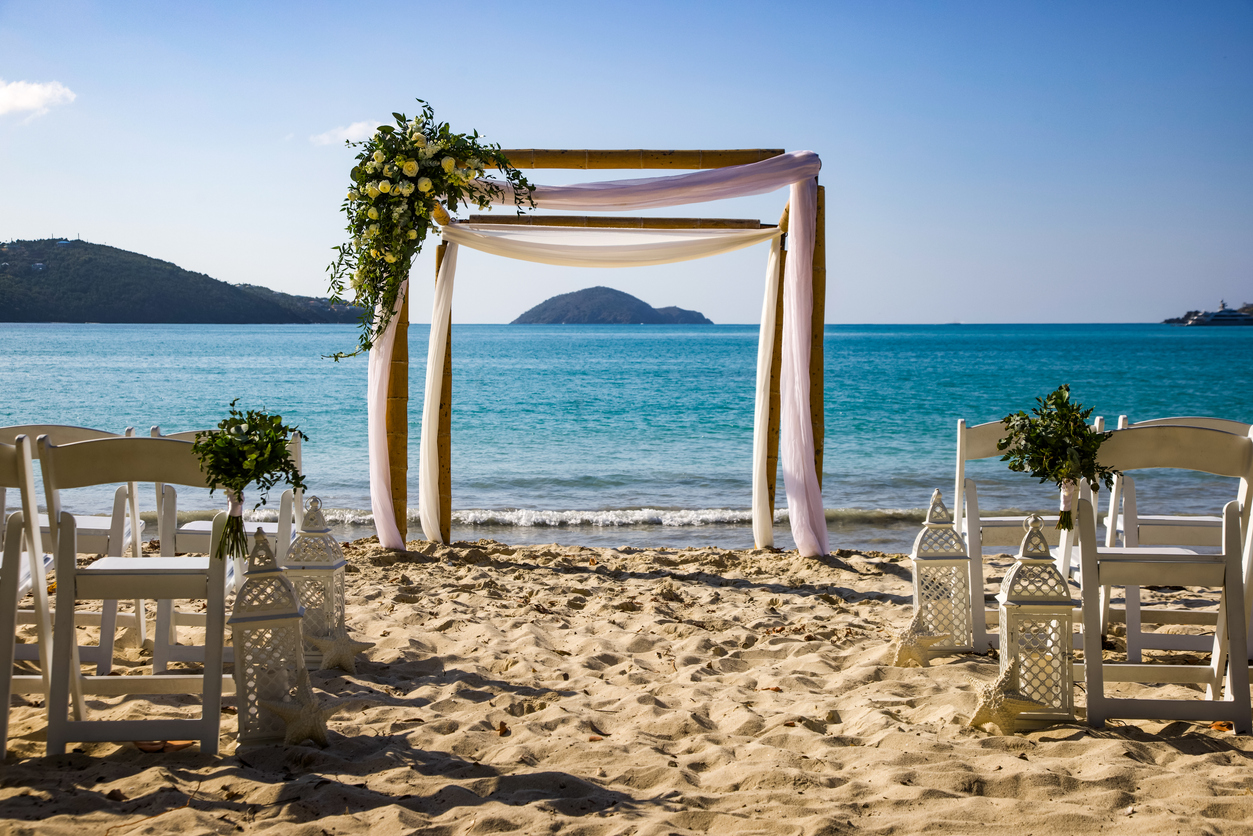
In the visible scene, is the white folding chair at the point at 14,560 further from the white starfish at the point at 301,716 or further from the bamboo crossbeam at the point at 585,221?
the bamboo crossbeam at the point at 585,221

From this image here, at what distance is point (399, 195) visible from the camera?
4789 mm

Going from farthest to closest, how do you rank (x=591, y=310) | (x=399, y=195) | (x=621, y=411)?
(x=591, y=310), (x=621, y=411), (x=399, y=195)

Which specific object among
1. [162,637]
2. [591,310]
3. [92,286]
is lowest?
[162,637]

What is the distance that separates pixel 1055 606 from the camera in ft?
8.25

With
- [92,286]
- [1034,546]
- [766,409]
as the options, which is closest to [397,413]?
[766,409]

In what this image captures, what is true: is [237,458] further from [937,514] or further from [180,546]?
[937,514]

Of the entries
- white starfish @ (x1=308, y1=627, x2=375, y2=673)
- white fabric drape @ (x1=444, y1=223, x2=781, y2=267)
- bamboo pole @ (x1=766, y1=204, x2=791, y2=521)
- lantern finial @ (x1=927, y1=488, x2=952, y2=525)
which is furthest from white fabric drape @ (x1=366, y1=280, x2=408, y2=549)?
lantern finial @ (x1=927, y1=488, x2=952, y2=525)

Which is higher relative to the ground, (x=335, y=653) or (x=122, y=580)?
(x=122, y=580)

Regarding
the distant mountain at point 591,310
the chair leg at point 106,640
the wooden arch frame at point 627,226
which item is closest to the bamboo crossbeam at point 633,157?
the wooden arch frame at point 627,226

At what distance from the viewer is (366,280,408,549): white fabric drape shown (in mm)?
5270

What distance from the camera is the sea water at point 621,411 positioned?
820 centimetres

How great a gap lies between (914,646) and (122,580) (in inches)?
112

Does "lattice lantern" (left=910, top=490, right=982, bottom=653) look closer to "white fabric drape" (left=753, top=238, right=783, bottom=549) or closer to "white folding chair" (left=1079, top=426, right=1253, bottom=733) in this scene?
"white folding chair" (left=1079, top=426, right=1253, bottom=733)

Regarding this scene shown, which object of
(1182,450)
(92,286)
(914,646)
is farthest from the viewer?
(92,286)
